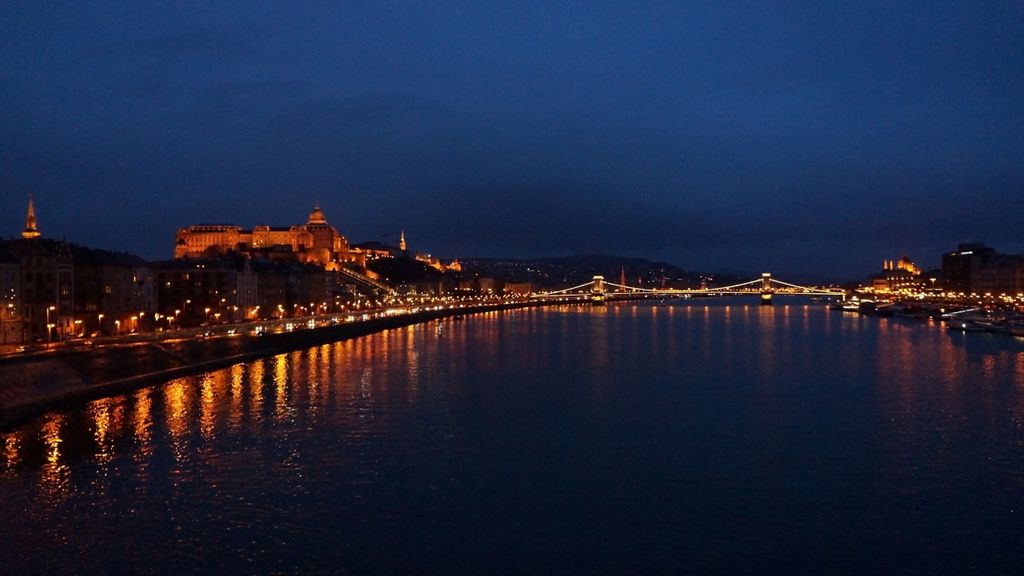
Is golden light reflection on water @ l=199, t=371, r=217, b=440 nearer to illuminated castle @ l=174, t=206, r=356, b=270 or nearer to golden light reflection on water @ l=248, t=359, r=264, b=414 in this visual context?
golden light reflection on water @ l=248, t=359, r=264, b=414

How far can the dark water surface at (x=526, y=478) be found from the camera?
8.30 metres

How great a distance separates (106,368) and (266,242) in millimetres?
63144

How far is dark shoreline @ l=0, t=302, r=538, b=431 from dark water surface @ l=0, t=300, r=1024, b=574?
2.17ft

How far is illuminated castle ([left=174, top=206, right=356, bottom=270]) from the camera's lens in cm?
7556

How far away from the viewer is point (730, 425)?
47.8 feet

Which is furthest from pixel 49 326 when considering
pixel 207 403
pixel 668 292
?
pixel 668 292

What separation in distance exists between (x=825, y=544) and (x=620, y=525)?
6.40 ft

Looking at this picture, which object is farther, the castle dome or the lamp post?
the castle dome

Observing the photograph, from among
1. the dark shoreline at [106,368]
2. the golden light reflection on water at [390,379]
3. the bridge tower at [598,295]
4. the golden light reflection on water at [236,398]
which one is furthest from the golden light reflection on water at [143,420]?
the bridge tower at [598,295]

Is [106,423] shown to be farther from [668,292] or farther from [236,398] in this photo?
[668,292]

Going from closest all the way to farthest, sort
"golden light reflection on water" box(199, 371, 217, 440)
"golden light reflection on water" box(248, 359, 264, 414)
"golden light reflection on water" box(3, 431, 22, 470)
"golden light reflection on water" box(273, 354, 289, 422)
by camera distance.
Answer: "golden light reflection on water" box(3, 431, 22, 470), "golden light reflection on water" box(199, 371, 217, 440), "golden light reflection on water" box(273, 354, 289, 422), "golden light reflection on water" box(248, 359, 264, 414)

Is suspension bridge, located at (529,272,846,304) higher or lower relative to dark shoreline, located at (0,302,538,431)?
higher

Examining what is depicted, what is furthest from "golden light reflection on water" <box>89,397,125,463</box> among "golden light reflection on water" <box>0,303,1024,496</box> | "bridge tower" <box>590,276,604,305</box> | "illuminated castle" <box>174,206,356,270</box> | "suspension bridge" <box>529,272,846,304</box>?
"bridge tower" <box>590,276,604,305</box>

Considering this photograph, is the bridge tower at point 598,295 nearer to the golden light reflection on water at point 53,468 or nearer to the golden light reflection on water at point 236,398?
the golden light reflection on water at point 236,398
